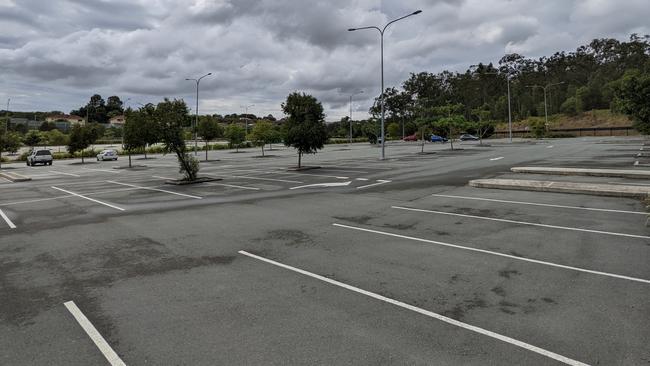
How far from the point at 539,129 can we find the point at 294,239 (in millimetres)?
76841

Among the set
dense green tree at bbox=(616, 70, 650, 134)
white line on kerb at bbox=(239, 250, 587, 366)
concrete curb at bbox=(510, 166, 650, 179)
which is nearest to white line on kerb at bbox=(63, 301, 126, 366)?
white line on kerb at bbox=(239, 250, 587, 366)

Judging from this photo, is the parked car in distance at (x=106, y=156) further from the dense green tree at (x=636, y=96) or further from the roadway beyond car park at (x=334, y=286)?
the dense green tree at (x=636, y=96)

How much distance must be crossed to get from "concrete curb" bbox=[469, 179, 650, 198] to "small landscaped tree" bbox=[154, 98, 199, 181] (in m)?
13.7

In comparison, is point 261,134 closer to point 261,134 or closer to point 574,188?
point 261,134

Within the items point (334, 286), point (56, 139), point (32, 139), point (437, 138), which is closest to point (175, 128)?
point (334, 286)

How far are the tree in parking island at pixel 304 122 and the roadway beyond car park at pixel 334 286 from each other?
1386 centimetres

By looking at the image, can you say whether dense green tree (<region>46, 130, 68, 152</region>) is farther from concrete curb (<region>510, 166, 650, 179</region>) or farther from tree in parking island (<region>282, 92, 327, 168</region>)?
concrete curb (<region>510, 166, 650, 179</region>)

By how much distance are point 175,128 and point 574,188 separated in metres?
17.7

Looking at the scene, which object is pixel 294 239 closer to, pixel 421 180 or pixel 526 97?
pixel 421 180

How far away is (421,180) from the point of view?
733 inches

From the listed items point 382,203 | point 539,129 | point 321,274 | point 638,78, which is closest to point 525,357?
point 321,274

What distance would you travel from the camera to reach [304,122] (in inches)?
1011

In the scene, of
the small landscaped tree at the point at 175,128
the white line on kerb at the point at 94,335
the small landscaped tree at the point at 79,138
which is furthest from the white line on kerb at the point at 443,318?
the small landscaped tree at the point at 79,138

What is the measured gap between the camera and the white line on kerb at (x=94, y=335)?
4.04 m
